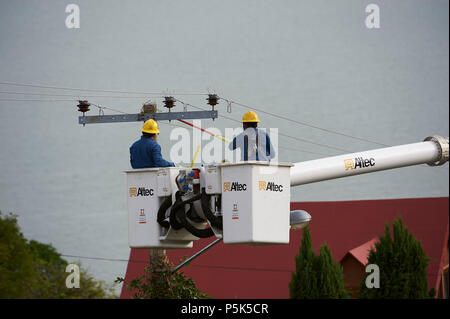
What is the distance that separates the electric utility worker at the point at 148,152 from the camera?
13336 mm

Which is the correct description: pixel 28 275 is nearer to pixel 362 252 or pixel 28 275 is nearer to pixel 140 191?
pixel 362 252

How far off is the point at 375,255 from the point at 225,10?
8722mm

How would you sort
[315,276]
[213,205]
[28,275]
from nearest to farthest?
[213,205] < [315,276] < [28,275]

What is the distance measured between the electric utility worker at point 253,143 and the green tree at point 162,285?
A: 5676 millimetres

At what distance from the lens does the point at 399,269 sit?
90.8 feet

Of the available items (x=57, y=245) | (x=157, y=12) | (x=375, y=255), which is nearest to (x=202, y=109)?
(x=157, y=12)

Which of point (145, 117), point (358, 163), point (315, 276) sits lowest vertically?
point (315, 276)

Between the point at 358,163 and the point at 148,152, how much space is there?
462 cm

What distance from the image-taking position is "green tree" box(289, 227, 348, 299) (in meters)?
27.2

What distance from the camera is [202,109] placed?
58.3ft

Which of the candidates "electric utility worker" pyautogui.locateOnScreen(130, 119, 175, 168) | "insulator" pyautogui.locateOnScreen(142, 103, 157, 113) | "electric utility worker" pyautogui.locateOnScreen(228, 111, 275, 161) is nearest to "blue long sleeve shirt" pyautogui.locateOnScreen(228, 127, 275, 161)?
"electric utility worker" pyautogui.locateOnScreen(228, 111, 275, 161)

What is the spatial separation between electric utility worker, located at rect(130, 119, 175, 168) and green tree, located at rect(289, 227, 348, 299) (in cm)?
1427

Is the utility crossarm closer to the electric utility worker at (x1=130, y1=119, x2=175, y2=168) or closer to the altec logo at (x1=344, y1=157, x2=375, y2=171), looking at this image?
the altec logo at (x1=344, y1=157, x2=375, y2=171)

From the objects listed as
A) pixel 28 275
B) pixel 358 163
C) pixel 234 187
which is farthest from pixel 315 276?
pixel 234 187
